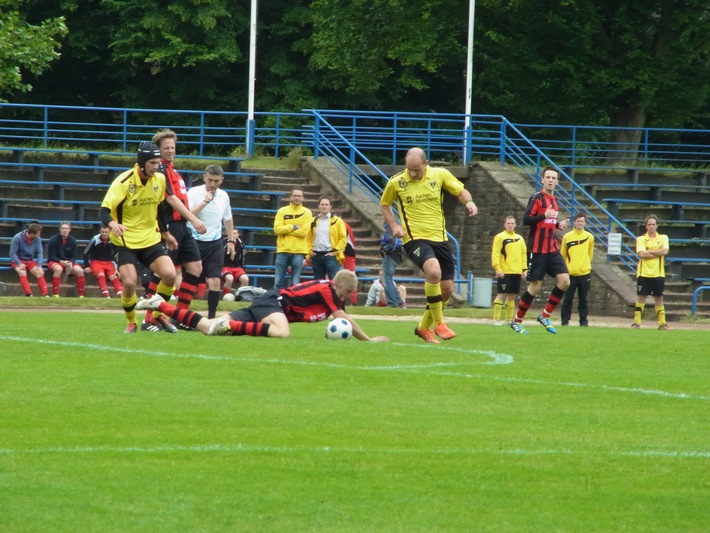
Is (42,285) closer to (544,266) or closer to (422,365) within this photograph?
(544,266)

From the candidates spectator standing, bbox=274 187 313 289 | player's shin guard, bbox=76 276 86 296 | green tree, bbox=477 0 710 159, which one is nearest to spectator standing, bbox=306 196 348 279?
spectator standing, bbox=274 187 313 289

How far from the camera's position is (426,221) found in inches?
597

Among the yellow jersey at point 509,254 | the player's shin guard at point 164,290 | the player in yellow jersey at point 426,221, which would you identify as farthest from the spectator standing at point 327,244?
the player's shin guard at point 164,290

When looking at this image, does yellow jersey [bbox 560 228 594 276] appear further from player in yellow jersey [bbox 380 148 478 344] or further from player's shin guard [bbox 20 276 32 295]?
player's shin guard [bbox 20 276 32 295]

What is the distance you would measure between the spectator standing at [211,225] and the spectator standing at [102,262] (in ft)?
30.1

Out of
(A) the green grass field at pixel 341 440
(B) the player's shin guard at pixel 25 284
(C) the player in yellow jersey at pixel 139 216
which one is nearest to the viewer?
(A) the green grass field at pixel 341 440

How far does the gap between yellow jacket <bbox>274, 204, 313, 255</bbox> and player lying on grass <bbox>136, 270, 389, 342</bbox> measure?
8.82 m

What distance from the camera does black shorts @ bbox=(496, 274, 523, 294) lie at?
22281mm

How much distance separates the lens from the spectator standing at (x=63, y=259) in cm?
2628

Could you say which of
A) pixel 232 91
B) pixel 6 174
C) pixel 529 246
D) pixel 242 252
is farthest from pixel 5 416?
pixel 232 91

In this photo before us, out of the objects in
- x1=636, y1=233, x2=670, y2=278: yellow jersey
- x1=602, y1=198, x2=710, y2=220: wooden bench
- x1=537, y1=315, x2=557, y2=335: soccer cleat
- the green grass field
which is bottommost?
x1=537, y1=315, x2=557, y2=335: soccer cleat

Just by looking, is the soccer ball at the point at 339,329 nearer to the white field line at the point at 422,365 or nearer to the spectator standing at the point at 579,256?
the white field line at the point at 422,365

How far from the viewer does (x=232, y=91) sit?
144 ft

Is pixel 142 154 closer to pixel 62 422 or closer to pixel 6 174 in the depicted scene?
pixel 62 422
